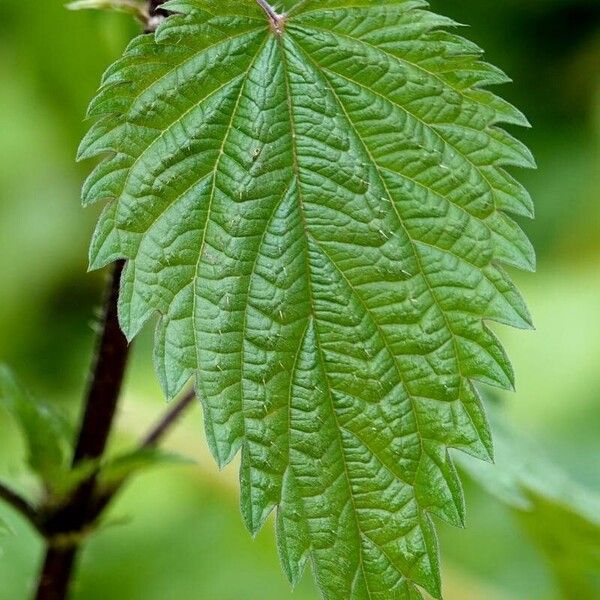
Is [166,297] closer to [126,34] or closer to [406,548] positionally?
[406,548]

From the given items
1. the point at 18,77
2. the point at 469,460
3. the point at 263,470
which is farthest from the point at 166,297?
the point at 18,77

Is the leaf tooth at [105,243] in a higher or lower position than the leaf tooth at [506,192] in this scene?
higher

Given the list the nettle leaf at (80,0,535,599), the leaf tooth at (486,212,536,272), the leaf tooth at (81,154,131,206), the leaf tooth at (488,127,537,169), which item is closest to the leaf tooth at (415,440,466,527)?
the nettle leaf at (80,0,535,599)

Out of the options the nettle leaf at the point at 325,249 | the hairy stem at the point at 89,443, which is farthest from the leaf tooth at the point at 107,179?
the hairy stem at the point at 89,443

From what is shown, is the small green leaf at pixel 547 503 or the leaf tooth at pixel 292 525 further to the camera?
the small green leaf at pixel 547 503

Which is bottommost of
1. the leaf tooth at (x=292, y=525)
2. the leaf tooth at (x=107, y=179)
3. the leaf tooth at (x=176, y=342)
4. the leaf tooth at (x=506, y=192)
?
the leaf tooth at (x=292, y=525)

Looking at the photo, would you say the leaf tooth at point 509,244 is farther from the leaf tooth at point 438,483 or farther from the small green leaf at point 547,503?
the small green leaf at point 547,503
